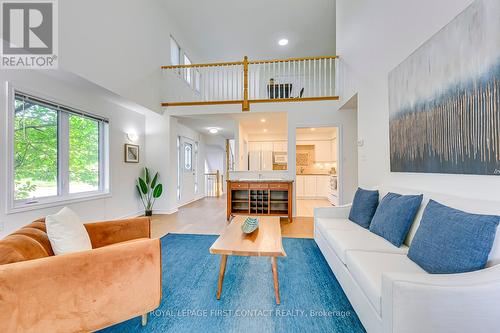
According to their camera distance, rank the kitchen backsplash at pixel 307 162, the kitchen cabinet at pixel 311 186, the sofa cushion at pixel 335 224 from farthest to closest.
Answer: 1. the kitchen backsplash at pixel 307 162
2. the kitchen cabinet at pixel 311 186
3. the sofa cushion at pixel 335 224

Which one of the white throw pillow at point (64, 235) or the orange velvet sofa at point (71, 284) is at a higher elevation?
the white throw pillow at point (64, 235)

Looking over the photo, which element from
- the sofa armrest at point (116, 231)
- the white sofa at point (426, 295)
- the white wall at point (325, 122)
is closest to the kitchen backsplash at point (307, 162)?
the white wall at point (325, 122)

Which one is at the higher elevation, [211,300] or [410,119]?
[410,119]

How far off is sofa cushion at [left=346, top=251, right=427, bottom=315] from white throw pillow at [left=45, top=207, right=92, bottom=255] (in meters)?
1.87

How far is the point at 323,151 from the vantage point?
7562 mm

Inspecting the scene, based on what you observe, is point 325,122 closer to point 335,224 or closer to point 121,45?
point 335,224

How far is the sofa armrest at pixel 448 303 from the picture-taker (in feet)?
3.03

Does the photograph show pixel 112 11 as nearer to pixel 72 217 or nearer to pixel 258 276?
pixel 72 217

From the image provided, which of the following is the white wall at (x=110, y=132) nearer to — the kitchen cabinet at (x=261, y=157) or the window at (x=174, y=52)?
the window at (x=174, y=52)

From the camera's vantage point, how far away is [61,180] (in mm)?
3174

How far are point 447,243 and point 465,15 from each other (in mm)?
1529

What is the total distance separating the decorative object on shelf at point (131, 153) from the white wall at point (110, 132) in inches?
4.0

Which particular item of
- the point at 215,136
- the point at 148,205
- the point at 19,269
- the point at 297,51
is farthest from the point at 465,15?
the point at 215,136

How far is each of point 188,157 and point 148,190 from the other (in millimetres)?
2141
